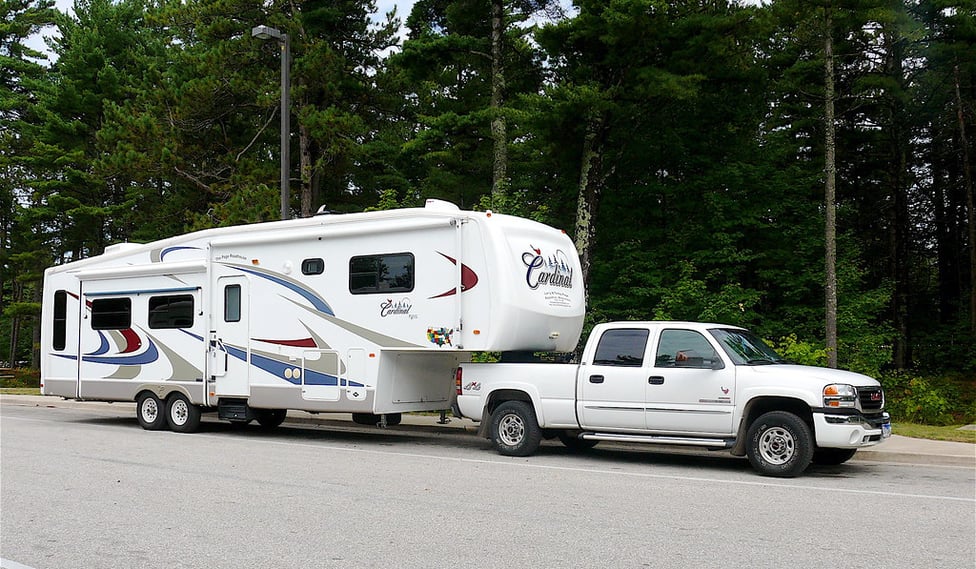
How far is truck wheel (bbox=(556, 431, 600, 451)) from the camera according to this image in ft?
45.5

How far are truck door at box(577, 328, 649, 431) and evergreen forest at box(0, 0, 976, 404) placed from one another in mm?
6684

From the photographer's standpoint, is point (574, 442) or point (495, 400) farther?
point (574, 442)

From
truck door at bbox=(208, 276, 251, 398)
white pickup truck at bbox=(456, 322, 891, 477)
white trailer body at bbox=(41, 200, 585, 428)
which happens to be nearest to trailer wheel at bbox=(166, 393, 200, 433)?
white trailer body at bbox=(41, 200, 585, 428)

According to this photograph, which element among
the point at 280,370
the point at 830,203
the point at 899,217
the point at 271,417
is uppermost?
the point at 899,217

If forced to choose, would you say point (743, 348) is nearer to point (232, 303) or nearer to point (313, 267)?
point (313, 267)

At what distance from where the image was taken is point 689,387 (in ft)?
38.1

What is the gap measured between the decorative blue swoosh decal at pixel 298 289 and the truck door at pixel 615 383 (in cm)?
463

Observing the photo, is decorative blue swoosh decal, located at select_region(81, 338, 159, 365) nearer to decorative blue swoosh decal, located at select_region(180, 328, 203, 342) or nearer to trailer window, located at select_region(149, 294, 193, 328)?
trailer window, located at select_region(149, 294, 193, 328)

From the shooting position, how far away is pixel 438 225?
45.0 ft

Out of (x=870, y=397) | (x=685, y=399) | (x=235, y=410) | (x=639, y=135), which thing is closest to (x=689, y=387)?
(x=685, y=399)

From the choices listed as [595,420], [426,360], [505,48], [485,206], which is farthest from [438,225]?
[505,48]

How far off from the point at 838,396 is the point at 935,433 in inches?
213

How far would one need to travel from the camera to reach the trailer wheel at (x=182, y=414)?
647 inches

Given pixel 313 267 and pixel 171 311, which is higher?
pixel 313 267
